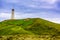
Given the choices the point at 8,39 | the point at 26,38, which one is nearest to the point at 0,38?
the point at 8,39

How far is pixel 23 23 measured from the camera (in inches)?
6727

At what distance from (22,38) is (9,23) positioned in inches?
2151

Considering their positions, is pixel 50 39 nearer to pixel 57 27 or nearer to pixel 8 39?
pixel 8 39

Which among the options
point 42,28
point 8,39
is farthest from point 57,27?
point 8,39

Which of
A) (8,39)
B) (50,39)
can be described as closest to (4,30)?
(8,39)

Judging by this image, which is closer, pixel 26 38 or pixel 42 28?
pixel 26 38

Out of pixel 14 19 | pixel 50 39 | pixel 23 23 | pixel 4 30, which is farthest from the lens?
pixel 14 19

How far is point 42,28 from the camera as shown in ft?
485

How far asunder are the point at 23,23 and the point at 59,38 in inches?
2193

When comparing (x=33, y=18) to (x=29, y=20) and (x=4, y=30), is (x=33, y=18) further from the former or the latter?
(x=4, y=30)

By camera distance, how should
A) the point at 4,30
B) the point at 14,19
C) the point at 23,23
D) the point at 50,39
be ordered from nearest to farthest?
the point at 50,39
the point at 4,30
the point at 23,23
the point at 14,19

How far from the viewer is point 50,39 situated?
11838 cm

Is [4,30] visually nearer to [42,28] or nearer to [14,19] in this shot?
[42,28]

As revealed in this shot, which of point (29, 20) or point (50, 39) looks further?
point (29, 20)
